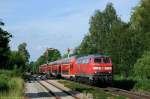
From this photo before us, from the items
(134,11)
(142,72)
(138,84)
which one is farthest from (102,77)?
(134,11)

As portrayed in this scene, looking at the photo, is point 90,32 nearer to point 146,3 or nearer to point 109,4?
point 109,4

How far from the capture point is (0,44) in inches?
1246

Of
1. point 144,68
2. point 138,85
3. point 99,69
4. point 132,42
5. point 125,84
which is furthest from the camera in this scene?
point 132,42

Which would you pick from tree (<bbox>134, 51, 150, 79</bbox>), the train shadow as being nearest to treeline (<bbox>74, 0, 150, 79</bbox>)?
tree (<bbox>134, 51, 150, 79</bbox>)

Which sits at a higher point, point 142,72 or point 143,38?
point 143,38

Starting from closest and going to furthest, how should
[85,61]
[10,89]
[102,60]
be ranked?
[10,89] → [102,60] → [85,61]

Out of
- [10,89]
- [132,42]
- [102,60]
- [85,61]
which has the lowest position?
[10,89]

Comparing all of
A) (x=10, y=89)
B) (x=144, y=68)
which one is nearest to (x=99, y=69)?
(x=144, y=68)

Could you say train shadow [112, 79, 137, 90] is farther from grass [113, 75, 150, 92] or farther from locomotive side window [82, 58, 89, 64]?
locomotive side window [82, 58, 89, 64]

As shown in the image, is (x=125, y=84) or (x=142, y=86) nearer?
(x=142, y=86)

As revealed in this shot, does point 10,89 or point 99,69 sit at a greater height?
point 99,69

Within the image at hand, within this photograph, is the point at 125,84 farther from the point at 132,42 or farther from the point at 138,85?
the point at 132,42

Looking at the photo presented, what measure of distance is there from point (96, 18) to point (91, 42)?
5.50 metres

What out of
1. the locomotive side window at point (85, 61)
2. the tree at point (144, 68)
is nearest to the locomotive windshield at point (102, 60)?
the locomotive side window at point (85, 61)
